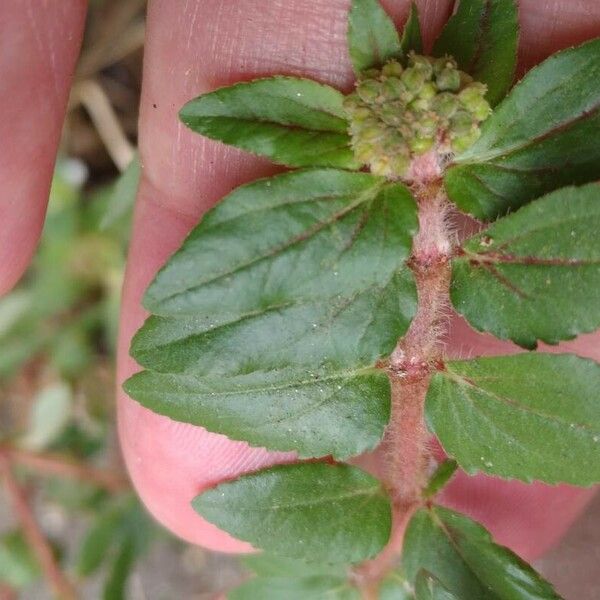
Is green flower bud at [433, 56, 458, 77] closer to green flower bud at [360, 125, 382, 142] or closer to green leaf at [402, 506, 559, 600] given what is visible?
green flower bud at [360, 125, 382, 142]

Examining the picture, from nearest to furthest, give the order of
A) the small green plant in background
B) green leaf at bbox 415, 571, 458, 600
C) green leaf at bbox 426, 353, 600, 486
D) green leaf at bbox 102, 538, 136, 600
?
green leaf at bbox 426, 353, 600, 486 < green leaf at bbox 415, 571, 458, 600 < green leaf at bbox 102, 538, 136, 600 < the small green plant in background

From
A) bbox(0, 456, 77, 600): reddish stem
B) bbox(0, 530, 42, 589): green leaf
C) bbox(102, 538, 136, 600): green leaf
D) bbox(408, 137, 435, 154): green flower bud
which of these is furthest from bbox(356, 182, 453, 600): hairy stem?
bbox(0, 530, 42, 589): green leaf

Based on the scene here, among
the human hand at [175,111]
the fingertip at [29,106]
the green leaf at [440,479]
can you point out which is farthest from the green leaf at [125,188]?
the green leaf at [440,479]

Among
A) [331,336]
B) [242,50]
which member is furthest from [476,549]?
[242,50]

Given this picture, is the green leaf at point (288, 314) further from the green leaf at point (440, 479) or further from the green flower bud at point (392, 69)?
the green leaf at point (440, 479)

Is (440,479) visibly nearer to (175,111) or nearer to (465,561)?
(465,561)

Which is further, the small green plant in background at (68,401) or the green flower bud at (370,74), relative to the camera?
the small green plant in background at (68,401)

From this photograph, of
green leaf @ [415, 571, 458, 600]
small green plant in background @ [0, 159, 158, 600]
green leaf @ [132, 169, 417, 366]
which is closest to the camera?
green leaf @ [132, 169, 417, 366]

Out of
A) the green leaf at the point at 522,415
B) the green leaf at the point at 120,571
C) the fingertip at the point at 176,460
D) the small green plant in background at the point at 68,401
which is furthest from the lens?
the small green plant in background at the point at 68,401
